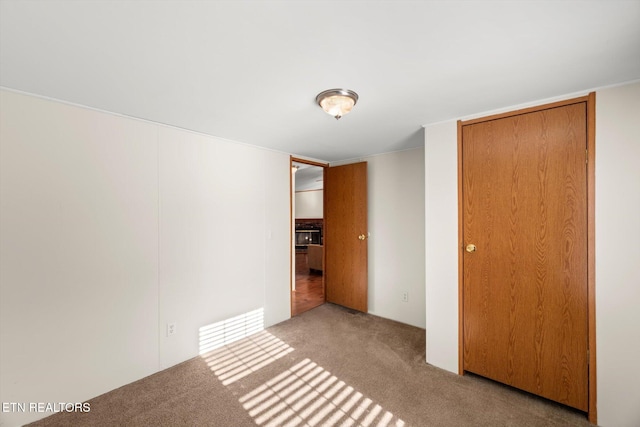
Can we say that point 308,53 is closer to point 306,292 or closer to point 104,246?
point 104,246

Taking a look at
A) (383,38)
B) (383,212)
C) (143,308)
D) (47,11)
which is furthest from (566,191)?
(143,308)

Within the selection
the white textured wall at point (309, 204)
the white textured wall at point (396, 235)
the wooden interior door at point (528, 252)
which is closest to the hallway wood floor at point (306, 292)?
the white textured wall at point (396, 235)

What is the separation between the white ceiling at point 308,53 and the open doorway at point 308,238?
2.14 m

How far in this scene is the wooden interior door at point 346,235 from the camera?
391 centimetres

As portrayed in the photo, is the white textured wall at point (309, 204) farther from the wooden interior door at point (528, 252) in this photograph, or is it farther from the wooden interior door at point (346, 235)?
the wooden interior door at point (528, 252)

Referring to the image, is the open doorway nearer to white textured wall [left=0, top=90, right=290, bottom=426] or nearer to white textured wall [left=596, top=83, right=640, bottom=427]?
white textured wall [left=0, top=90, right=290, bottom=426]

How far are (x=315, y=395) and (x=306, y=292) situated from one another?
2778mm

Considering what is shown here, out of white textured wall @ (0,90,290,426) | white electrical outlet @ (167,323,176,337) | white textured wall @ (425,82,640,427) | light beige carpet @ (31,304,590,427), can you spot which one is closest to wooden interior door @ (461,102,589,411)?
white textured wall @ (425,82,640,427)

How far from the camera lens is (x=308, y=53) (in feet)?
4.62

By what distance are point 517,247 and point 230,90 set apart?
2553 mm

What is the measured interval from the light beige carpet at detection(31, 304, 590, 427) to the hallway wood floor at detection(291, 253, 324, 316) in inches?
46.6

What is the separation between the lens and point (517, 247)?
7.07ft

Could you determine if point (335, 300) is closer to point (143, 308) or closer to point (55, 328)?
point (143, 308)

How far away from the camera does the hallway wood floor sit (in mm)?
4136
